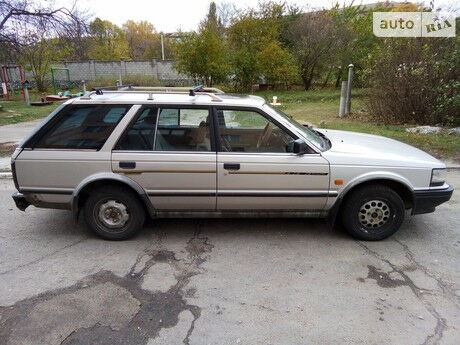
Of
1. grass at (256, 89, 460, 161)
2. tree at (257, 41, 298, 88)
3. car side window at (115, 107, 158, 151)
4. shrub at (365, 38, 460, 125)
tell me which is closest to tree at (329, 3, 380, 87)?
tree at (257, 41, 298, 88)

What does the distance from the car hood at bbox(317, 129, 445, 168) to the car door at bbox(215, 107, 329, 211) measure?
239mm

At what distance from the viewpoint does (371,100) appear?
1169cm

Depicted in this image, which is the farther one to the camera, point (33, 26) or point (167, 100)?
point (33, 26)

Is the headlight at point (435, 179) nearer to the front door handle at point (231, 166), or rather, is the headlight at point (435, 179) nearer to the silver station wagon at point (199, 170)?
the silver station wagon at point (199, 170)

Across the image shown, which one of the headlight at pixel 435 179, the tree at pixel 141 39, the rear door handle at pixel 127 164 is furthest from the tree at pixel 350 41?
the tree at pixel 141 39

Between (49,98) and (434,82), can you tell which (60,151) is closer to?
(434,82)

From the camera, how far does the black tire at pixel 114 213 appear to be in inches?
154

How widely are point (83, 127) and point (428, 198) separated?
12.4 feet

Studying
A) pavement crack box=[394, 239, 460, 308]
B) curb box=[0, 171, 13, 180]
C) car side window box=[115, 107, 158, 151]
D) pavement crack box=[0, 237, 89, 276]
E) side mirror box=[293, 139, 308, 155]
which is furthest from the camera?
curb box=[0, 171, 13, 180]

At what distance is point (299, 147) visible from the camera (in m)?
3.71

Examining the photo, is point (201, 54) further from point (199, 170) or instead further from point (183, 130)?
point (199, 170)

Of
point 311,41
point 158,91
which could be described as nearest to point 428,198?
point 158,91

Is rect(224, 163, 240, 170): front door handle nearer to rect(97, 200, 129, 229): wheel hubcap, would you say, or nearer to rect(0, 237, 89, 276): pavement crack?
rect(97, 200, 129, 229): wheel hubcap

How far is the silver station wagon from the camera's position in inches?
149
